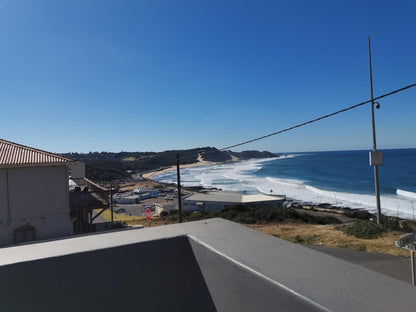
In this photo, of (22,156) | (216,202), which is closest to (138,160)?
(216,202)

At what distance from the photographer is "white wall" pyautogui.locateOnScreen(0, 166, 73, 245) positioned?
9344 mm

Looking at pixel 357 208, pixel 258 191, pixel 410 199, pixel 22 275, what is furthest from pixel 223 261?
pixel 258 191

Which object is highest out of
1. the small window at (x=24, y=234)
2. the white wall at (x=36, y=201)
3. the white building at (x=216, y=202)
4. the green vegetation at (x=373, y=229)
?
the white wall at (x=36, y=201)

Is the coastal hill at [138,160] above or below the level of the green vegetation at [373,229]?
above

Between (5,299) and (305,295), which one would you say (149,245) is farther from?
(305,295)

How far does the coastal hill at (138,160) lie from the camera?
59034 mm

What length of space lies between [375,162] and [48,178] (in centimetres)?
1140

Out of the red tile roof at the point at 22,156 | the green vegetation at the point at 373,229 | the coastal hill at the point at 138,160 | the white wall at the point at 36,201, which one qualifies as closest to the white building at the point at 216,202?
the coastal hill at the point at 138,160

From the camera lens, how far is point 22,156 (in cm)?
979

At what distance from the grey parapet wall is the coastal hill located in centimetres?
671

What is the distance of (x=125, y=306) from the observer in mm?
1530

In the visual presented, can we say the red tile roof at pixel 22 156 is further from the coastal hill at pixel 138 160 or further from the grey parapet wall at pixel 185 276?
the grey parapet wall at pixel 185 276

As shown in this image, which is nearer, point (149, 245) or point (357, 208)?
point (149, 245)

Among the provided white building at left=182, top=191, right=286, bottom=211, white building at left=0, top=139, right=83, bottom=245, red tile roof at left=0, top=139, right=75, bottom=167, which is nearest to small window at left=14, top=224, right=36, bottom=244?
white building at left=0, top=139, right=83, bottom=245
